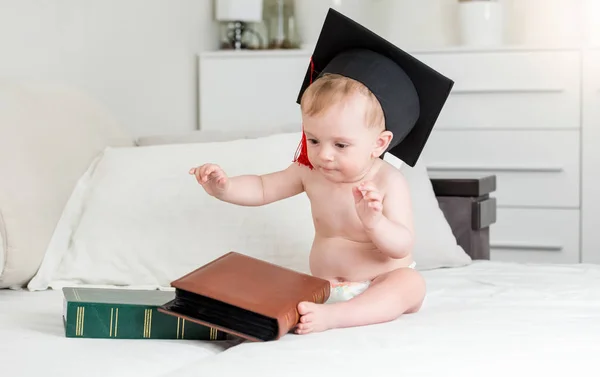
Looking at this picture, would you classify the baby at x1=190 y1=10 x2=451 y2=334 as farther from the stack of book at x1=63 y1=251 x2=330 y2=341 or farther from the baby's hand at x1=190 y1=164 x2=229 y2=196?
the stack of book at x1=63 y1=251 x2=330 y2=341

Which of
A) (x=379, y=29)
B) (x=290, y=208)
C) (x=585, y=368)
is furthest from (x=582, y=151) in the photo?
(x=585, y=368)

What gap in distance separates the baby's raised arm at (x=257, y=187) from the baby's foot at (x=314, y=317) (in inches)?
12.9

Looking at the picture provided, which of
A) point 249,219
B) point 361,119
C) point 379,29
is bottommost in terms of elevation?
point 249,219

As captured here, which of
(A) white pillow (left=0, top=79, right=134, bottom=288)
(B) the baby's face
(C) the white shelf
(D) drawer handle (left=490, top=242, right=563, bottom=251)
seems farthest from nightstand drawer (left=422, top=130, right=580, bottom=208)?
(B) the baby's face

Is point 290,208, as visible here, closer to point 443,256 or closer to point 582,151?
point 443,256

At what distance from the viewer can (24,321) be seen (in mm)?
1296

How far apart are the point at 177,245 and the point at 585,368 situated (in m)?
0.85

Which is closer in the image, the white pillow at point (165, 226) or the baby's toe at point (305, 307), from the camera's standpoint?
the baby's toe at point (305, 307)

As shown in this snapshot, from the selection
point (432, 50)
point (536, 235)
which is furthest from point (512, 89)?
point (536, 235)

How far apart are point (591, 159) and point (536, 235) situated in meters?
0.31

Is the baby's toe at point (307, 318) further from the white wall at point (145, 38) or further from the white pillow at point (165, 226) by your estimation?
the white wall at point (145, 38)

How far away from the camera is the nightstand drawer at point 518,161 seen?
2.99 meters

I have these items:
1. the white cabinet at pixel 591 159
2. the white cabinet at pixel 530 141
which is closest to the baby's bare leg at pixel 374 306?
the white cabinet at pixel 530 141

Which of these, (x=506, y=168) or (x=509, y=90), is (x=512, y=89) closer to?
(x=509, y=90)
